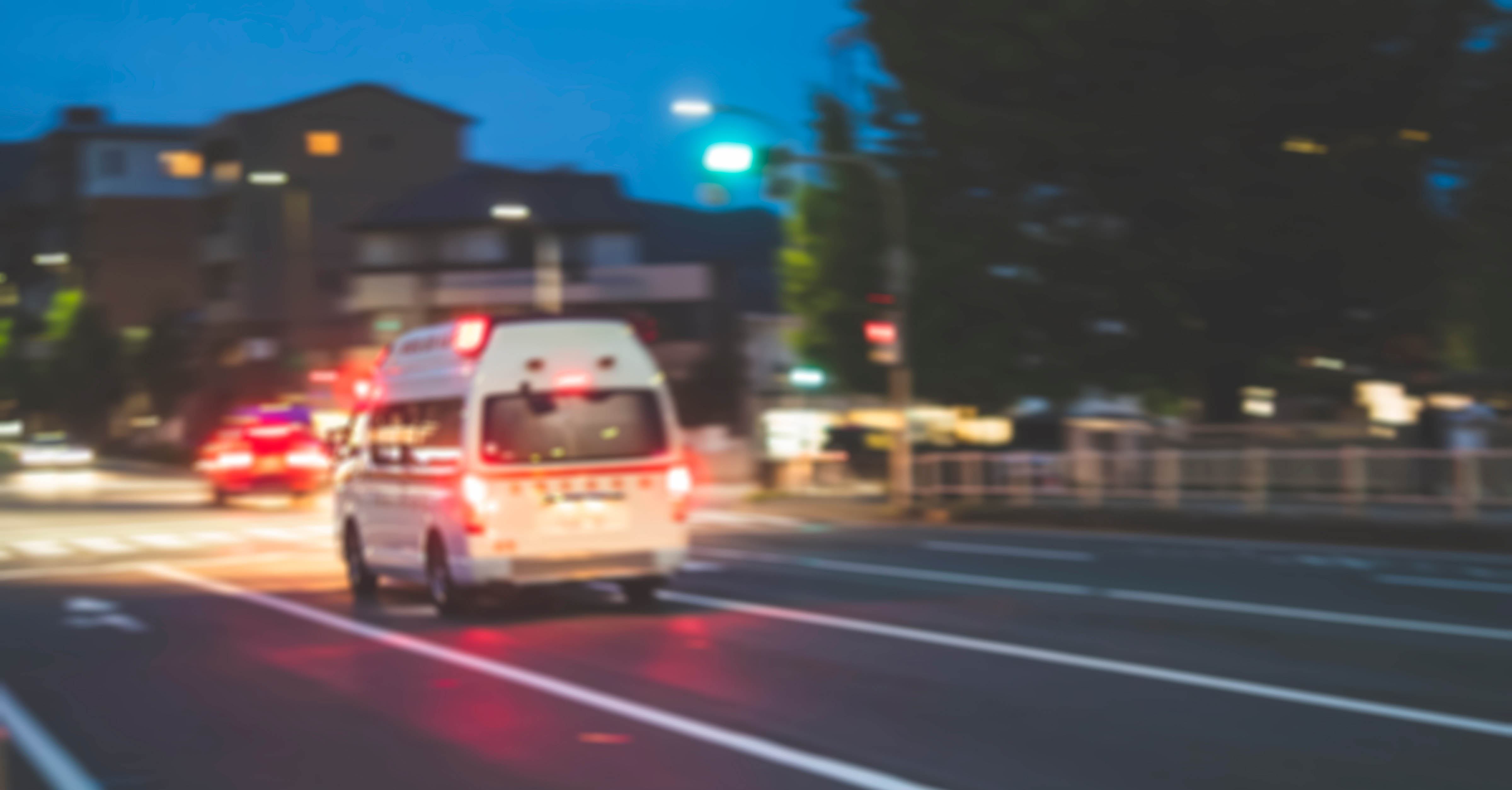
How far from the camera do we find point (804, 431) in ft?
151

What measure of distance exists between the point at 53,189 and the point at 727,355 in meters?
54.5

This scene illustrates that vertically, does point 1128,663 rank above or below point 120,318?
below

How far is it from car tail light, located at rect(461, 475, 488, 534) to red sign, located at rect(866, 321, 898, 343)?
47.0ft

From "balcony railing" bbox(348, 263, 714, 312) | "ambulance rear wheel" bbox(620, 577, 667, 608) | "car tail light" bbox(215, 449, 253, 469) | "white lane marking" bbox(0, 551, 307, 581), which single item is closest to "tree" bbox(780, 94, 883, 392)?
"car tail light" bbox(215, 449, 253, 469)

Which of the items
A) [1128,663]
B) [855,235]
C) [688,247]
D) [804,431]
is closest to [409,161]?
[688,247]

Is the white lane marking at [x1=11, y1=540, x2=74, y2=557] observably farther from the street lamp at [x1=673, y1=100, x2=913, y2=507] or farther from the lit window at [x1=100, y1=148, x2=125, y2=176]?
the lit window at [x1=100, y1=148, x2=125, y2=176]

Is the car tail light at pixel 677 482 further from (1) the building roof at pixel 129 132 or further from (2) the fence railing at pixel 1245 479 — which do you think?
(1) the building roof at pixel 129 132

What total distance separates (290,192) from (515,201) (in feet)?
46.4

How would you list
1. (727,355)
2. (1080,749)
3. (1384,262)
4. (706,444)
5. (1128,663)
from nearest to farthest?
(1080,749) → (1128,663) → (1384,262) → (706,444) → (727,355)

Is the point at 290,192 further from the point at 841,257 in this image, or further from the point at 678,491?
the point at 678,491

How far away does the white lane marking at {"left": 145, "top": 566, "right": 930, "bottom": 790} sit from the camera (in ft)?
23.4

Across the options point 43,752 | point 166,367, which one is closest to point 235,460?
point 43,752

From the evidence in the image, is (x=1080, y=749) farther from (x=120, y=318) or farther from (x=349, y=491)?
(x=120, y=318)

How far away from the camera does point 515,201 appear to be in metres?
64.6
